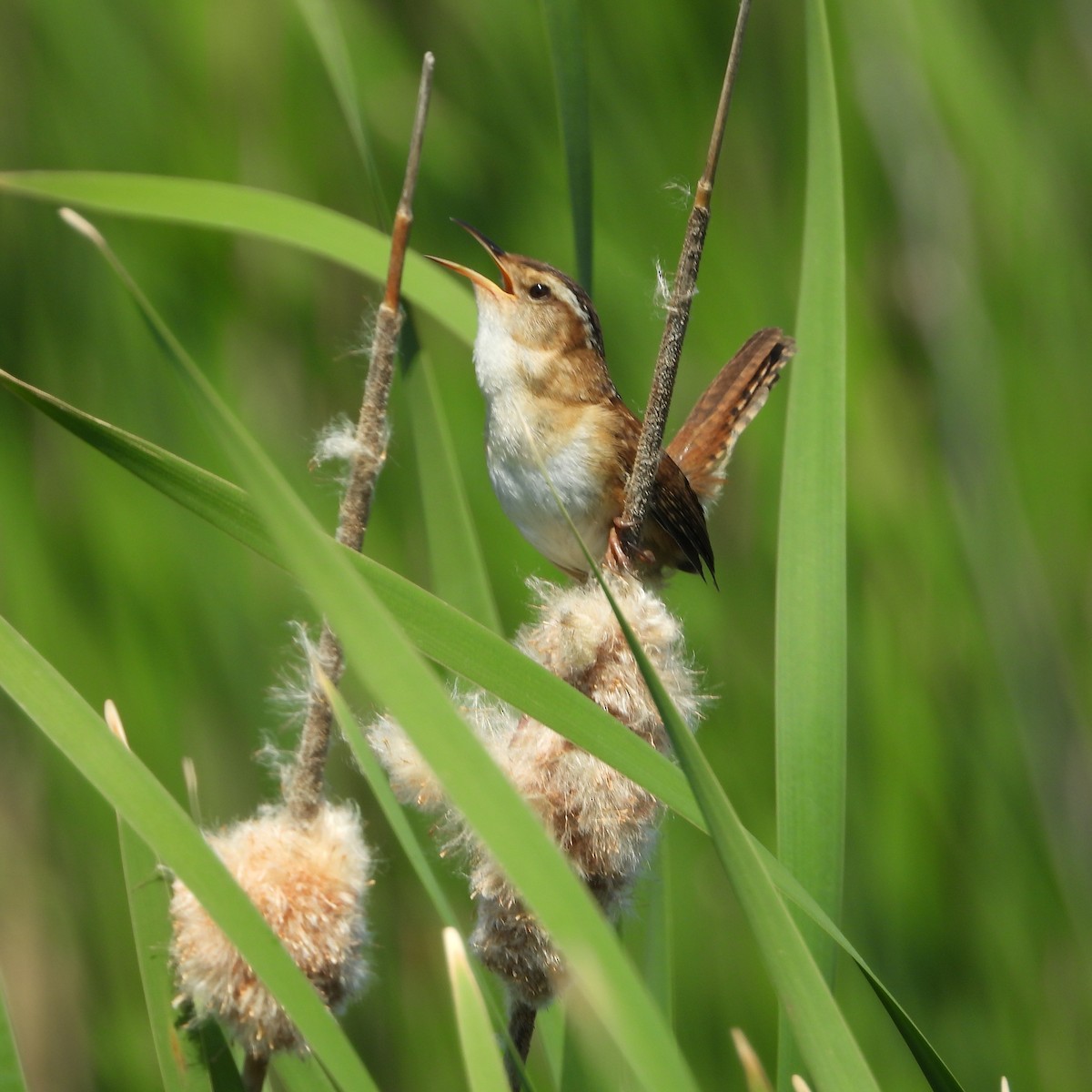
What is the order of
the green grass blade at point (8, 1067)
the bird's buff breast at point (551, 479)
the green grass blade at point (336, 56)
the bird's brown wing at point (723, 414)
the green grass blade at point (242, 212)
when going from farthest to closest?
1. the bird's brown wing at point (723, 414)
2. the bird's buff breast at point (551, 479)
3. the green grass blade at point (336, 56)
4. the green grass blade at point (242, 212)
5. the green grass blade at point (8, 1067)

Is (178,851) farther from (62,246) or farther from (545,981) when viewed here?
(62,246)

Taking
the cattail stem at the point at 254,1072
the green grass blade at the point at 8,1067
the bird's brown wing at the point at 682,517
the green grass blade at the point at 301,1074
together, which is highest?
the bird's brown wing at the point at 682,517

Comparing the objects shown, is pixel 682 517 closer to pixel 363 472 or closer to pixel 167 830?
pixel 363 472

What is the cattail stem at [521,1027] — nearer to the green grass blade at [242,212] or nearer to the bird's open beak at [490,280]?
the green grass blade at [242,212]

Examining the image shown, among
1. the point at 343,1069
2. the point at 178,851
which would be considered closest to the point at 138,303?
the point at 178,851

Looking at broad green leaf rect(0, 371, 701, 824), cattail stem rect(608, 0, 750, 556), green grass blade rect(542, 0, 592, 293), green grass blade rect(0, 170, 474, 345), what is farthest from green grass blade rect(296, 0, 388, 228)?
broad green leaf rect(0, 371, 701, 824)

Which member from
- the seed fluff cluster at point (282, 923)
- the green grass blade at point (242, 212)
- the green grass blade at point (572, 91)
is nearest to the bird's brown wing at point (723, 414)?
the green grass blade at point (242, 212)
